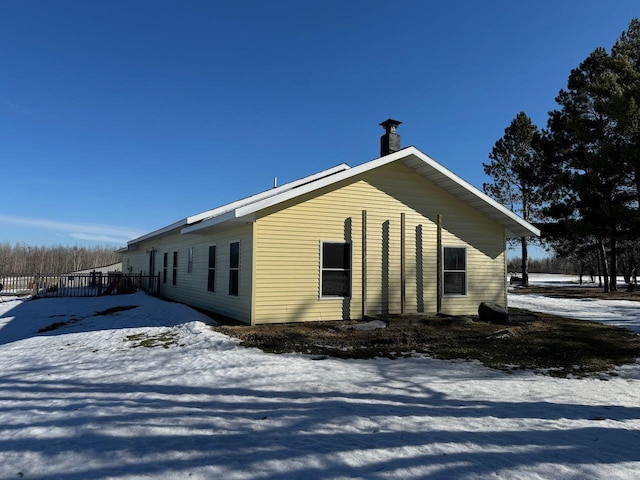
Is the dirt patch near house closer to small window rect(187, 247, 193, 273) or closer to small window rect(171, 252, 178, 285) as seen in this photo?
small window rect(187, 247, 193, 273)

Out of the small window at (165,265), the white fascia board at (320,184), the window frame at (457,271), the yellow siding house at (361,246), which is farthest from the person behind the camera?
the small window at (165,265)

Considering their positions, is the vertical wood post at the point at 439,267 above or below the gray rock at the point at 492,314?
above

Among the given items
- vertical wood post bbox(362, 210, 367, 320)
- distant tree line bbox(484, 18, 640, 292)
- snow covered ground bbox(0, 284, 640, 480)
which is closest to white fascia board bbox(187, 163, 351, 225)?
vertical wood post bbox(362, 210, 367, 320)

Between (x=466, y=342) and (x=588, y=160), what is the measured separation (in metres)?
18.4

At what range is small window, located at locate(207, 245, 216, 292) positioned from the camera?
13.7 m

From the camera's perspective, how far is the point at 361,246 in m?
12.1

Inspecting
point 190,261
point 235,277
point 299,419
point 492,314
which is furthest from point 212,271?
Result: point 299,419

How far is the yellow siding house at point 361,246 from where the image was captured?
11.0 meters

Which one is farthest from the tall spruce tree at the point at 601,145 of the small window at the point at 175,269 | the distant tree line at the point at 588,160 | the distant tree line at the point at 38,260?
the distant tree line at the point at 38,260

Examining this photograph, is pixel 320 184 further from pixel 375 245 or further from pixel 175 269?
pixel 175 269

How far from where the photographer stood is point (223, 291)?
12805 millimetres

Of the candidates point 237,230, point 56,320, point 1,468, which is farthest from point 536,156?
point 1,468

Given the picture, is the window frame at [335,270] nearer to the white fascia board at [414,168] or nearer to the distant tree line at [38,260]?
the white fascia board at [414,168]

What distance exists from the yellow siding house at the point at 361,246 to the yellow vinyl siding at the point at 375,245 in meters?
0.03
